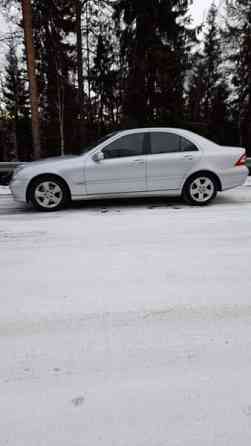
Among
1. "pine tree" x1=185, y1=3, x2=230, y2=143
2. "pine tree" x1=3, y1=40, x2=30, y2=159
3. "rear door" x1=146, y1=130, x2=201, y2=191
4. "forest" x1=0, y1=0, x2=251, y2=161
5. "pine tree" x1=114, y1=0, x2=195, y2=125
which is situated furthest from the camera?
"pine tree" x1=3, y1=40, x2=30, y2=159

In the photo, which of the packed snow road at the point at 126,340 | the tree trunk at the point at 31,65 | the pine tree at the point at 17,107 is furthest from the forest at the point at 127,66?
the packed snow road at the point at 126,340

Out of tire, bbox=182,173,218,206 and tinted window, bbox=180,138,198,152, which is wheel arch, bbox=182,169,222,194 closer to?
tire, bbox=182,173,218,206

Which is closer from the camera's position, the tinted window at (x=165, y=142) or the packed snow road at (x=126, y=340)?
the packed snow road at (x=126, y=340)

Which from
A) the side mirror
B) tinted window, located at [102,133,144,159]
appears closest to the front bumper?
the side mirror


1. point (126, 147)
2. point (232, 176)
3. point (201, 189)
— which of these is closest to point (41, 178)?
point (126, 147)

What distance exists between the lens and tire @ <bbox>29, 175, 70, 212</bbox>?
250 inches

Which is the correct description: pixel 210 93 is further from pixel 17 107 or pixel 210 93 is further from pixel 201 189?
pixel 201 189

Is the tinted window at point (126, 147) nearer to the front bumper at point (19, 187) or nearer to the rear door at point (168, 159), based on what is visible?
the rear door at point (168, 159)

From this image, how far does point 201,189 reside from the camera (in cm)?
659

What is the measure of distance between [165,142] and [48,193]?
2484 millimetres

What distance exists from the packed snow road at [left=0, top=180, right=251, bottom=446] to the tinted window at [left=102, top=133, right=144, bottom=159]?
247 cm

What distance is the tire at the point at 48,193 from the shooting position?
250 inches

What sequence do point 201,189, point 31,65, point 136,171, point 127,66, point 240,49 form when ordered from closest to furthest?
1. point 136,171
2. point 201,189
3. point 31,65
4. point 127,66
5. point 240,49

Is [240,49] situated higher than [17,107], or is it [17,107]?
[240,49]
